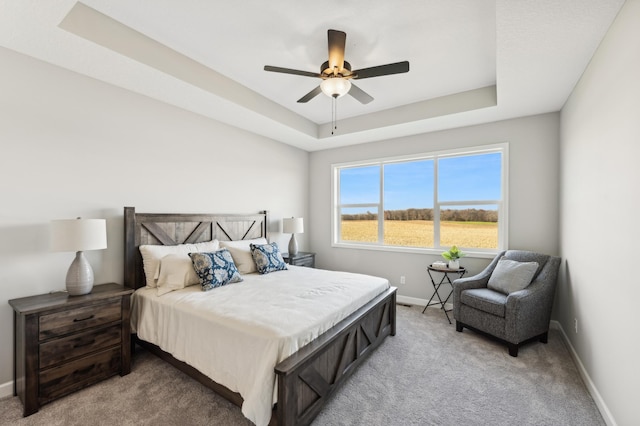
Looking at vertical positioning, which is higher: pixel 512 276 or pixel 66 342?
pixel 512 276

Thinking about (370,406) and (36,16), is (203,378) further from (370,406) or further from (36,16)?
(36,16)

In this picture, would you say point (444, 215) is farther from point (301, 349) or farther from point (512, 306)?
point (301, 349)

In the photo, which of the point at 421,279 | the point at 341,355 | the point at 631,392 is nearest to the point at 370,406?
the point at 341,355

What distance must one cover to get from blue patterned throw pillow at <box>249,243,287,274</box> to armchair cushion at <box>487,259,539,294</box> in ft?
8.18

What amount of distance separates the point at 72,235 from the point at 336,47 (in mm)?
2517

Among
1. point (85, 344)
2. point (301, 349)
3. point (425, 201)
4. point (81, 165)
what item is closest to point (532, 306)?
point (425, 201)

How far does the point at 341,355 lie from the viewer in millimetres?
2240

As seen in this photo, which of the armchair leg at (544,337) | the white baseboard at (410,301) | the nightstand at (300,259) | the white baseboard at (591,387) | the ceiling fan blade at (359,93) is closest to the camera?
the white baseboard at (591,387)

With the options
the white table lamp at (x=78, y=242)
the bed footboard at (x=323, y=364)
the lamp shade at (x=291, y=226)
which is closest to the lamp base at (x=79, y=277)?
the white table lamp at (x=78, y=242)

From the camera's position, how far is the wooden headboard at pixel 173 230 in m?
2.85

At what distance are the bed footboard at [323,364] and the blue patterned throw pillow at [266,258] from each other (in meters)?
1.28

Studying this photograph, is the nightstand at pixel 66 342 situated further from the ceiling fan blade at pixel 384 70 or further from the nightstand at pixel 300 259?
the ceiling fan blade at pixel 384 70

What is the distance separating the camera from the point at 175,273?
276cm

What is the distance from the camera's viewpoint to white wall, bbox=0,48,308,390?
223 centimetres
